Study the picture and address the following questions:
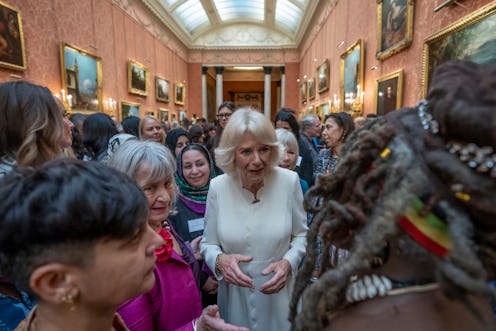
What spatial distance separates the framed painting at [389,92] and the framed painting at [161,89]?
34.5 feet

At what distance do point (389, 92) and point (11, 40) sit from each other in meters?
7.33

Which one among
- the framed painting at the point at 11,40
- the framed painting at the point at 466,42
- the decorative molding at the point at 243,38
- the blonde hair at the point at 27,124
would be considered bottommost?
the blonde hair at the point at 27,124

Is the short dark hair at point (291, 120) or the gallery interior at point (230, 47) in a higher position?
the gallery interior at point (230, 47)

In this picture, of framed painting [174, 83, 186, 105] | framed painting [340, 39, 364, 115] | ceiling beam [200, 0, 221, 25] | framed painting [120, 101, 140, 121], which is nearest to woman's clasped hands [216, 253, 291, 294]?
framed painting [340, 39, 364, 115]

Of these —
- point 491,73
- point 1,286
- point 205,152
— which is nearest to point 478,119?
point 491,73

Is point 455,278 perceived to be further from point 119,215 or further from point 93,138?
point 93,138

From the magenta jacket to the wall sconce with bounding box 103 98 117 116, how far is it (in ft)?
29.5

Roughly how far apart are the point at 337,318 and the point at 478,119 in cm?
50

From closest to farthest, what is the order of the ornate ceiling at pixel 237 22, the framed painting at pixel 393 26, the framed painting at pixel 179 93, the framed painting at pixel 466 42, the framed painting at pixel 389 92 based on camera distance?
the framed painting at pixel 466 42, the framed painting at pixel 393 26, the framed painting at pixel 389 92, the ornate ceiling at pixel 237 22, the framed painting at pixel 179 93

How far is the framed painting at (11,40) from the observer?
5375 millimetres

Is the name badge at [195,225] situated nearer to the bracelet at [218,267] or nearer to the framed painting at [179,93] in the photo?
the bracelet at [218,267]

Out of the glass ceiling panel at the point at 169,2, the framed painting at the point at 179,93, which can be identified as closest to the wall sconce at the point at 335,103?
the glass ceiling panel at the point at 169,2

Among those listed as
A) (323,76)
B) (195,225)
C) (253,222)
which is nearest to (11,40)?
(195,225)

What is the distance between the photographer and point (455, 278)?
516mm
